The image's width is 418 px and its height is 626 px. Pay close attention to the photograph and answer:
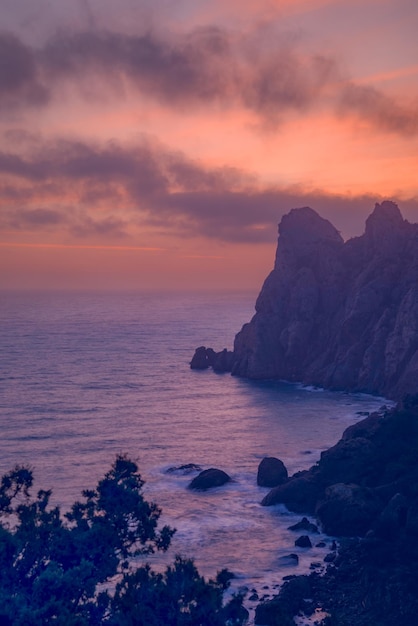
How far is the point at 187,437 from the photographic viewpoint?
278 feet

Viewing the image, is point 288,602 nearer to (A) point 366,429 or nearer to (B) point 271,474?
(B) point 271,474

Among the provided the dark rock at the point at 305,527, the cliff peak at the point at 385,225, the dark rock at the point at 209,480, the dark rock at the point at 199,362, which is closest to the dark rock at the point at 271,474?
the dark rock at the point at 209,480

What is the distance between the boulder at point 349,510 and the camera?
52.1 metres

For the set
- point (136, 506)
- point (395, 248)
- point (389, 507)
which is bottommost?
point (389, 507)

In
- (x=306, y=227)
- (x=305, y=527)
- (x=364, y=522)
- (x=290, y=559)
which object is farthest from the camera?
(x=306, y=227)

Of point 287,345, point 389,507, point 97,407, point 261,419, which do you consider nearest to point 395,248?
point 287,345

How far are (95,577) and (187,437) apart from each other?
56909mm

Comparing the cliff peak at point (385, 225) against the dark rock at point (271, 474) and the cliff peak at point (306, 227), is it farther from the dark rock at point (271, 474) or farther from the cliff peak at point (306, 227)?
the dark rock at point (271, 474)

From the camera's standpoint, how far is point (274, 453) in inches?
3000

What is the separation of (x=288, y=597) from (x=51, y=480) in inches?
1229

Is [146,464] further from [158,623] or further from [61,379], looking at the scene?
[61,379]

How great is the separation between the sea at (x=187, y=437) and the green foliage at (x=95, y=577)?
1553cm

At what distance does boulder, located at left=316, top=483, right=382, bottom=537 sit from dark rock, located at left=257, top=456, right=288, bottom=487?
30.0 ft

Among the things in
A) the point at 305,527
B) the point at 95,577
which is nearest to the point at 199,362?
the point at 305,527
